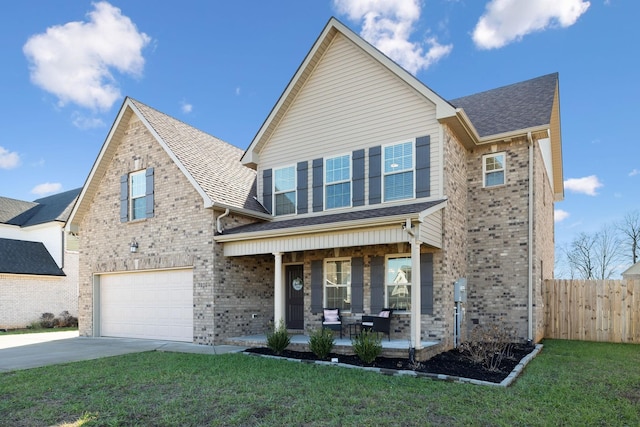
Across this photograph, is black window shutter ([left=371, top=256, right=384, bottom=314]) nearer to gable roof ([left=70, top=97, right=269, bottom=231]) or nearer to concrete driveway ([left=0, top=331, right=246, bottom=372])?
concrete driveway ([left=0, top=331, right=246, bottom=372])

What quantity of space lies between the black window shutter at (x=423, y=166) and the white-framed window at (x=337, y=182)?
206 centimetres

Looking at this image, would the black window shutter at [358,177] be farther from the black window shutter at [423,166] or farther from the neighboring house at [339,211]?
the black window shutter at [423,166]

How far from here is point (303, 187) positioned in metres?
12.8

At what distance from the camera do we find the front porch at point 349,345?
9.18 meters

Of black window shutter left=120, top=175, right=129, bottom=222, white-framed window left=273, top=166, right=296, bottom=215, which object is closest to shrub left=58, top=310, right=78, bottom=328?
black window shutter left=120, top=175, right=129, bottom=222

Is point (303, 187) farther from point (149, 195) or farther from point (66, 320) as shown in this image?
point (66, 320)

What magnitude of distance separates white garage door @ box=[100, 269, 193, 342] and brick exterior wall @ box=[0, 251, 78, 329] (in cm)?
811

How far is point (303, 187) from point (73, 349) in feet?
25.4

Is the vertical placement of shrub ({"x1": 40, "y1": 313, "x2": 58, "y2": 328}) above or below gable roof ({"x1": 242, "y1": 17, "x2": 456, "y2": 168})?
below

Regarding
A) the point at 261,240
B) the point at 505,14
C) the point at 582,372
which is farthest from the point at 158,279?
the point at 505,14

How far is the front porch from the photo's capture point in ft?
30.1

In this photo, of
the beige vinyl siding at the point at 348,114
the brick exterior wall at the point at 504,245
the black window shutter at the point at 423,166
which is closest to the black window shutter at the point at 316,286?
the beige vinyl siding at the point at 348,114

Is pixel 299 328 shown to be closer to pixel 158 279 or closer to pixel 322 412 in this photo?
pixel 158 279

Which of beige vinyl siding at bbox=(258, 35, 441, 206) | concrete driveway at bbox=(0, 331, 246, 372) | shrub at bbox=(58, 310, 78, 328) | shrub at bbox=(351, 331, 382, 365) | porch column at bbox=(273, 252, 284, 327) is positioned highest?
beige vinyl siding at bbox=(258, 35, 441, 206)
